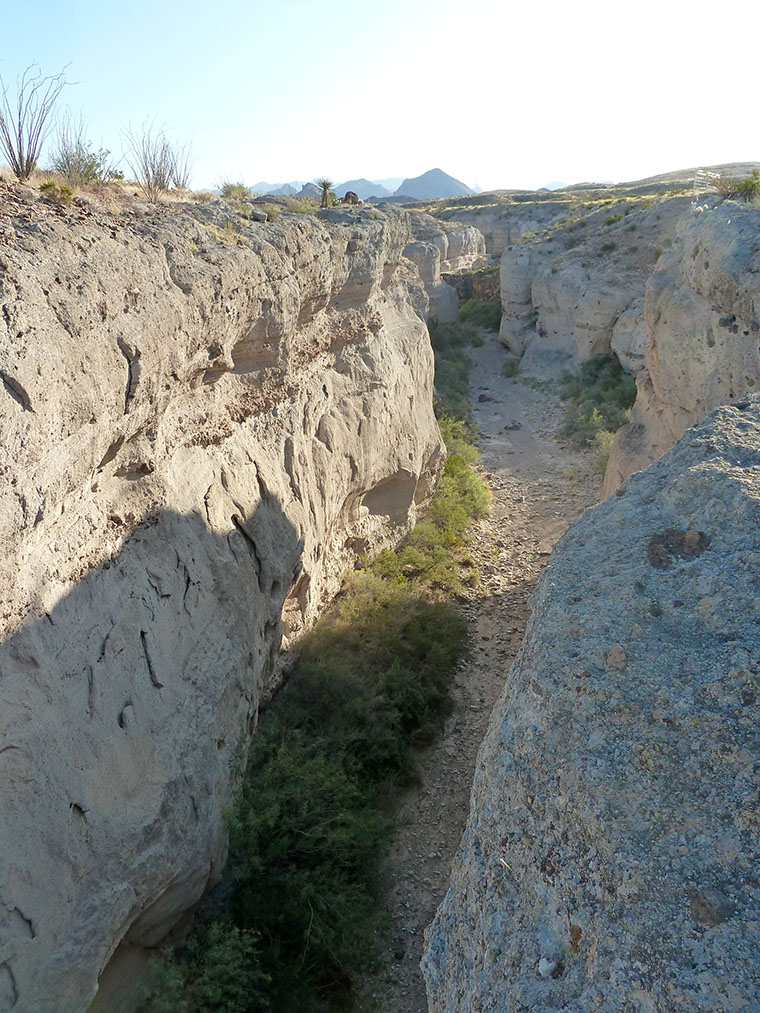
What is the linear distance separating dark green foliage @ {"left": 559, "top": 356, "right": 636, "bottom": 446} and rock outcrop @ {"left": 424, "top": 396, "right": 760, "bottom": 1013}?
11823 millimetres

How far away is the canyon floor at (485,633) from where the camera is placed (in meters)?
5.92

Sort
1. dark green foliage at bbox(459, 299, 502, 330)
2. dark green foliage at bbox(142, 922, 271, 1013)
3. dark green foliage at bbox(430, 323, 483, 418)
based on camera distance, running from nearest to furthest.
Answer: dark green foliage at bbox(142, 922, 271, 1013)
dark green foliage at bbox(430, 323, 483, 418)
dark green foliage at bbox(459, 299, 502, 330)

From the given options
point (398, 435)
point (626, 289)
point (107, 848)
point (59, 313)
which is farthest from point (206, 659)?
point (626, 289)

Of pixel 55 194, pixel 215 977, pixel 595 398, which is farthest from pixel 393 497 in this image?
pixel 595 398

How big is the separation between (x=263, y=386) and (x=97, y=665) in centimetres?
391

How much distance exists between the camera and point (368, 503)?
10.8 meters

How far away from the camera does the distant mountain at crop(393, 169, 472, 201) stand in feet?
489

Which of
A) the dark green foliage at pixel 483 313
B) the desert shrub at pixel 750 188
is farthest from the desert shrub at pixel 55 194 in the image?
the dark green foliage at pixel 483 313

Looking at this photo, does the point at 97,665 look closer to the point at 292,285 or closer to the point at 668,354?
the point at 292,285

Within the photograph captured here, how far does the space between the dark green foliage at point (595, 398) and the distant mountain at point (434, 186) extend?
143 metres

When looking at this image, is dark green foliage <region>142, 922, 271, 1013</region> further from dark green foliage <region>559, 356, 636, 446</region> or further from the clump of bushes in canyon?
dark green foliage <region>559, 356, 636, 446</region>

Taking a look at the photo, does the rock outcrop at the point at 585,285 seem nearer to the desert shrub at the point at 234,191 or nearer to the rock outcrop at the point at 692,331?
the rock outcrop at the point at 692,331

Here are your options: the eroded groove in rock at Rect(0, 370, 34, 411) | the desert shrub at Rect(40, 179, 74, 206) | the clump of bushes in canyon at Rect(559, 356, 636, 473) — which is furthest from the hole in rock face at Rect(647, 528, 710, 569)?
the clump of bushes in canyon at Rect(559, 356, 636, 473)

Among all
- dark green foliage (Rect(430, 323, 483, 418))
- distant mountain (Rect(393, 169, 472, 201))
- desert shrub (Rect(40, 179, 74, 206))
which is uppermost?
distant mountain (Rect(393, 169, 472, 201))
